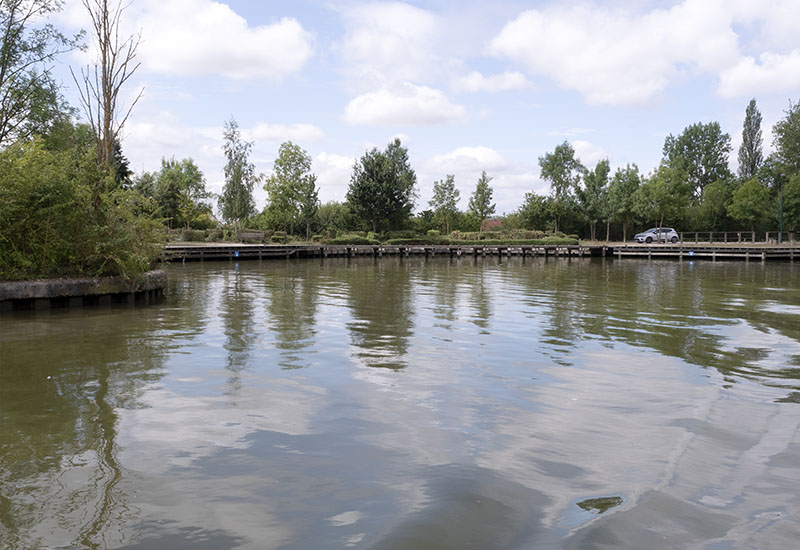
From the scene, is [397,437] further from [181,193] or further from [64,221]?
[181,193]

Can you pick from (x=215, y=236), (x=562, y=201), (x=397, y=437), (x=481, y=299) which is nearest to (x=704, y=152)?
(x=562, y=201)

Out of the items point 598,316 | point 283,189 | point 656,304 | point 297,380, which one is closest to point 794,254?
point 656,304

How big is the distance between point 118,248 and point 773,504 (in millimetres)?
16121

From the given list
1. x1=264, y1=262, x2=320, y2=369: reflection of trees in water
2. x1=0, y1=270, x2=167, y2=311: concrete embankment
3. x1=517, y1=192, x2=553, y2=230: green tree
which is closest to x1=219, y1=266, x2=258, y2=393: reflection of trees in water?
x1=264, y1=262, x2=320, y2=369: reflection of trees in water

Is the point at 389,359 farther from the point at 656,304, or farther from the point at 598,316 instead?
the point at 656,304

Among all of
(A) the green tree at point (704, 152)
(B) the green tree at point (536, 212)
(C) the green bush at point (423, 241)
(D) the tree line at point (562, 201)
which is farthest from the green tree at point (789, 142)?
(C) the green bush at point (423, 241)

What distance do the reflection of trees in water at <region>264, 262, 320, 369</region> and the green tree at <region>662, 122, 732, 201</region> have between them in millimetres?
90431

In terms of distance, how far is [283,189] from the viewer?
61.1 m

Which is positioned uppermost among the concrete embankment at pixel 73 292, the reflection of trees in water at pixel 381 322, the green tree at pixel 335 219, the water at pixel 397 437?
the green tree at pixel 335 219

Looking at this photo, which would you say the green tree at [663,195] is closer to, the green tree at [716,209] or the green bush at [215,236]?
the green tree at [716,209]

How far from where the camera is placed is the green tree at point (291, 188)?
61.2 metres

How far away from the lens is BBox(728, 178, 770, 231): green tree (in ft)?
221

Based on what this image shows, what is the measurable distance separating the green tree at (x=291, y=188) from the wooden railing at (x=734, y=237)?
1692 inches

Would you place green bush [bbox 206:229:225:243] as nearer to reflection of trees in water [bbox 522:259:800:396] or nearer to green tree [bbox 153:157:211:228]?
green tree [bbox 153:157:211:228]
